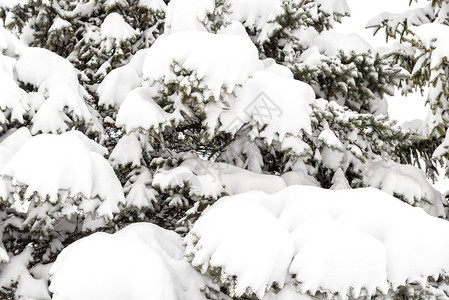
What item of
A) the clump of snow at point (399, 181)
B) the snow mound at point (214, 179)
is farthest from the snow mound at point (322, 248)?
the clump of snow at point (399, 181)

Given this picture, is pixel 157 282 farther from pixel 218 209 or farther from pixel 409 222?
pixel 409 222

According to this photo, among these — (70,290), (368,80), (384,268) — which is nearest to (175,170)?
(70,290)

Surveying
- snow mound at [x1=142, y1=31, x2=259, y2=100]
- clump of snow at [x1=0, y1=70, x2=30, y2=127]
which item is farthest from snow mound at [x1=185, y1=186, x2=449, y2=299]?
clump of snow at [x1=0, y1=70, x2=30, y2=127]

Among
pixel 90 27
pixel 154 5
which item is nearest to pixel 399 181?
pixel 154 5

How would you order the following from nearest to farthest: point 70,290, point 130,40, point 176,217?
point 70,290, point 176,217, point 130,40

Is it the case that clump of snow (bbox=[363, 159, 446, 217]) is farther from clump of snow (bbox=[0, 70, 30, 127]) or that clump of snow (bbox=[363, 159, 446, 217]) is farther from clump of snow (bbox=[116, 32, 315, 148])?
clump of snow (bbox=[0, 70, 30, 127])

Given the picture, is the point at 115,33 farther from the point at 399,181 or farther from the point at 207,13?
the point at 399,181

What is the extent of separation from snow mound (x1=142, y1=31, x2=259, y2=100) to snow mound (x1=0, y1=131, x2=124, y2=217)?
0.88 m

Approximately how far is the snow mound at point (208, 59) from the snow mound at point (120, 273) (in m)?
1.33

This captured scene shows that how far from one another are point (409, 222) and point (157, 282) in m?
1.88

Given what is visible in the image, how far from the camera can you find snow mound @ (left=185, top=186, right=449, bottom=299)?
2926 mm

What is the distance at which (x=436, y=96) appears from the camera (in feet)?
17.9

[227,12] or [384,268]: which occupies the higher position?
[227,12]

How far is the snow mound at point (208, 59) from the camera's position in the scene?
3.63 metres
